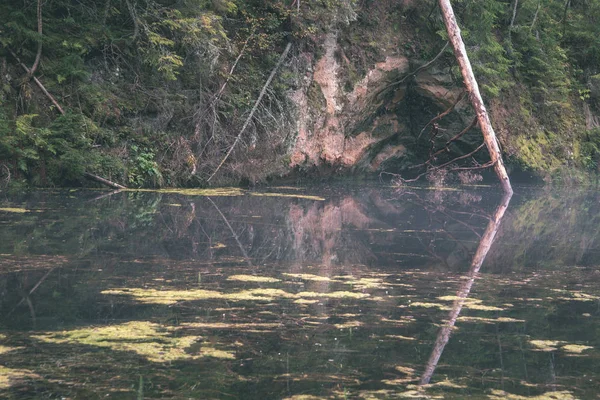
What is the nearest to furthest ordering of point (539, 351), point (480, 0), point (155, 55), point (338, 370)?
point (338, 370) → point (539, 351) → point (155, 55) → point (480, 0)

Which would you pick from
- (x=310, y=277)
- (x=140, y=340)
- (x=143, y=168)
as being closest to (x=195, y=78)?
(x=143, y=168)

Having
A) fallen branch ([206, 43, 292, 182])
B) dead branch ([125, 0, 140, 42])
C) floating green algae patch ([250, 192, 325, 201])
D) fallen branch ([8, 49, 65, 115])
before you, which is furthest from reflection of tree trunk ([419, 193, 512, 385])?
fallen branch ([8, 49, 65, 115])

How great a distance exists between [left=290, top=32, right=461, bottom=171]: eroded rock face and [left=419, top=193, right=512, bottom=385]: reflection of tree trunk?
713cm

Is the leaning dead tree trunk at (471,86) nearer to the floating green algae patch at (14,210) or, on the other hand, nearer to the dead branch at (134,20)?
the dead branch at (134,20)

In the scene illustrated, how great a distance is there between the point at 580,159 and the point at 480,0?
7779mm

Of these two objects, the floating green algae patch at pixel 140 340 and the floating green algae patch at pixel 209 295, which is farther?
the floating green algae patch at pixel 209 295

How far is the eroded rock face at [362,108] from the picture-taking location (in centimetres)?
1877

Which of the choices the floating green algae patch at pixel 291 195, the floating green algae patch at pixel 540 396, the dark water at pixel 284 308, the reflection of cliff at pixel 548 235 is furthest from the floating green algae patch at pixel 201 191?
the floating green algae patch at pixel 540 396

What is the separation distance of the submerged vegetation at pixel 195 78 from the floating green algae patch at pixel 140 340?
8934 mm

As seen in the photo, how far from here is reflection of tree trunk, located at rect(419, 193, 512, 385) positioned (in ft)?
14.2

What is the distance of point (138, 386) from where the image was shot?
370 centimetres

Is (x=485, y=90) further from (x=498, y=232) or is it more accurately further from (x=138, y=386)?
(x=138, y=386)

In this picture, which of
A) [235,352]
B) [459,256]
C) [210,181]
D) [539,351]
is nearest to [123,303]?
[235,352]

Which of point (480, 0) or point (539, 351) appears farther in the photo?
point (480, 0)
